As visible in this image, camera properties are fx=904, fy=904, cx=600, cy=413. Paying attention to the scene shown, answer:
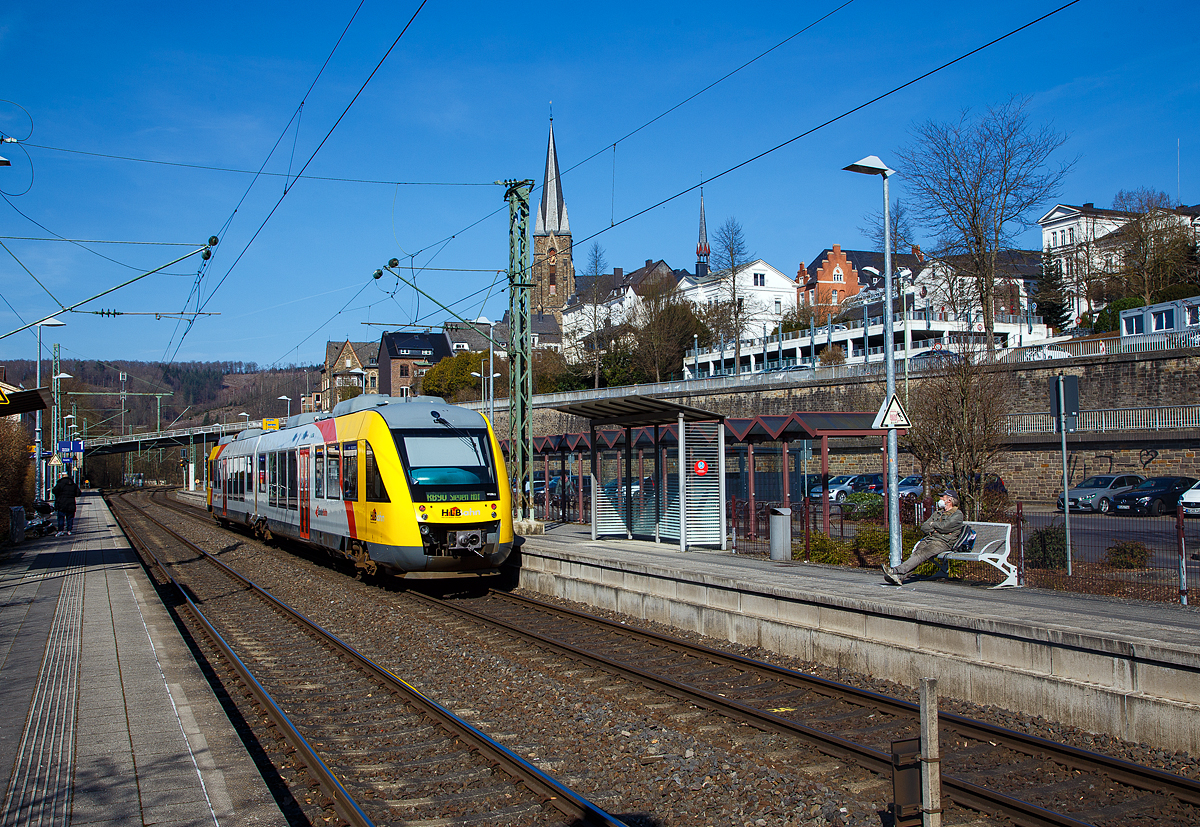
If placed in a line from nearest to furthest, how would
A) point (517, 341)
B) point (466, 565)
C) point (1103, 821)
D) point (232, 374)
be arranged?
point (1103, 821)
point (466, 565)
point (517, 341)
point (232, 374)

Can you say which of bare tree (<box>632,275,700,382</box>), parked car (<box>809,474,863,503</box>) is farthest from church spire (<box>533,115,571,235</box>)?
parked car (<box>809,474,863,503</box>)

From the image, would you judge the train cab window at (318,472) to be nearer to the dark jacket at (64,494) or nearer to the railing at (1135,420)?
the dark jacket at (64,494)

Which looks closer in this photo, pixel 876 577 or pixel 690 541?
pixel 876 577

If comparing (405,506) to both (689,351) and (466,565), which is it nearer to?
(466,565)

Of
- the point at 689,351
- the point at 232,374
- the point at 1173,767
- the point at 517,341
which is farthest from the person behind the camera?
the point at 232,374

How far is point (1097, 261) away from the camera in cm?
6706

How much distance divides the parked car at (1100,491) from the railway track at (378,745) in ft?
84.9

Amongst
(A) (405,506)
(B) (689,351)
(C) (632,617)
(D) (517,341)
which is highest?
(B) (689,351)

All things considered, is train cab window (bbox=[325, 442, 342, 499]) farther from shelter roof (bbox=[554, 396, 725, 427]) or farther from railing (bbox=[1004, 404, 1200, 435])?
railing (bbox=[1004, 404, 1200, 435])

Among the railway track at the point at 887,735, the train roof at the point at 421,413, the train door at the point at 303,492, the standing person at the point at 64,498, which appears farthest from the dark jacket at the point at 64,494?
the railway track at the point at 887,735

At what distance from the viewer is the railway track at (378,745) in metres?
5.82

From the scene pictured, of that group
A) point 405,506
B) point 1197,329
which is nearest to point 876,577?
point 405,506

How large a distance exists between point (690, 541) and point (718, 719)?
9.61 meters

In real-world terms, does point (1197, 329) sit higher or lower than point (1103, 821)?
higher
